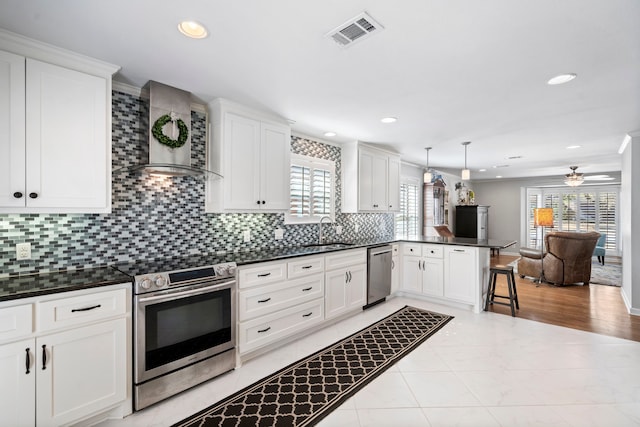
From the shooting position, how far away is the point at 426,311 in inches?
163

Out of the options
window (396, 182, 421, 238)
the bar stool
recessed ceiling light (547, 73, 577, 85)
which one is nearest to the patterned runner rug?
the bar stool

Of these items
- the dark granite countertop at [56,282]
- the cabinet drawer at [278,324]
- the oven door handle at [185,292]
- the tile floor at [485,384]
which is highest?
the dark granite countertop at [56,282]

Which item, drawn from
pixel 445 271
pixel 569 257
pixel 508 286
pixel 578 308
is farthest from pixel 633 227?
pixel 445 271

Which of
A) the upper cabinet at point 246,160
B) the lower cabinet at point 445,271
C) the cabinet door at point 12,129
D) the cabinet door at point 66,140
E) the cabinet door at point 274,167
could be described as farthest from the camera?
the lower cabinet at point 445,271

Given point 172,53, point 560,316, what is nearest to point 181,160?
point 172,53

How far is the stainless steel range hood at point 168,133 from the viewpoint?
2.51m

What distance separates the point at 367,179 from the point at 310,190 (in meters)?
1.05

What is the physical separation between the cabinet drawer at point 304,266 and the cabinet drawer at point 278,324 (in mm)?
333

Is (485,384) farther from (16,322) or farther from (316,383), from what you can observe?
(16,322)

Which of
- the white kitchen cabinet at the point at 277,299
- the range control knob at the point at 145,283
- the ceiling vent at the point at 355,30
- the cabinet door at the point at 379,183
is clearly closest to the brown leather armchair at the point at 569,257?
the cabinet door at the point at 379,183

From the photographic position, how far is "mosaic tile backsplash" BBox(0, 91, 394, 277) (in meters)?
2.18

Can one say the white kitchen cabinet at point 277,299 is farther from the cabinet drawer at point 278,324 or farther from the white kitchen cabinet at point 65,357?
the white kitchen cabinet at point 65,357

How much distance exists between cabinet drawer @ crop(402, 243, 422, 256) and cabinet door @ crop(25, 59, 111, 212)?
397cm

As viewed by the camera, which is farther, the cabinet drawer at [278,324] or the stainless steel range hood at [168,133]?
the cabinet drawer at [278,324]
